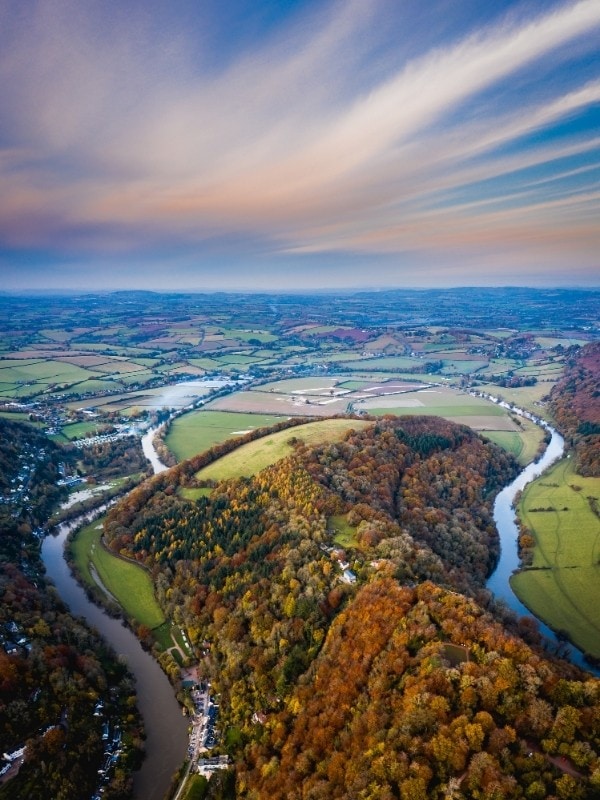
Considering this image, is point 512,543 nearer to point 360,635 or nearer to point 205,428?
point 360,635

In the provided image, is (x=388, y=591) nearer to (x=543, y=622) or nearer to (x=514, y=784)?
(x=514, y=784)

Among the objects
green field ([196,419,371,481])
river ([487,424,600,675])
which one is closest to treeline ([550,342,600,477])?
river ([487,424,600,675])

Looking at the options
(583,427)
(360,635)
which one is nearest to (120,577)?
(360,635)

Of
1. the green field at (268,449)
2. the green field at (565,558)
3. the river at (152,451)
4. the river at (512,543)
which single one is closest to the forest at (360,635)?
the river at (512,543)

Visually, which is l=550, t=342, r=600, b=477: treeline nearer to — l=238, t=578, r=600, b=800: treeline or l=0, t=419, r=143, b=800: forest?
l=238, t=578, r=600, b=800: treeline

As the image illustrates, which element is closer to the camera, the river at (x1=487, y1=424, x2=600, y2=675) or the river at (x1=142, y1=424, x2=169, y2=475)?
the river at (x1=487, y1=424, x2=600, y2=675)

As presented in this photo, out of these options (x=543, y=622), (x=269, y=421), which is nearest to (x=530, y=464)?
(x=543, y=622)
